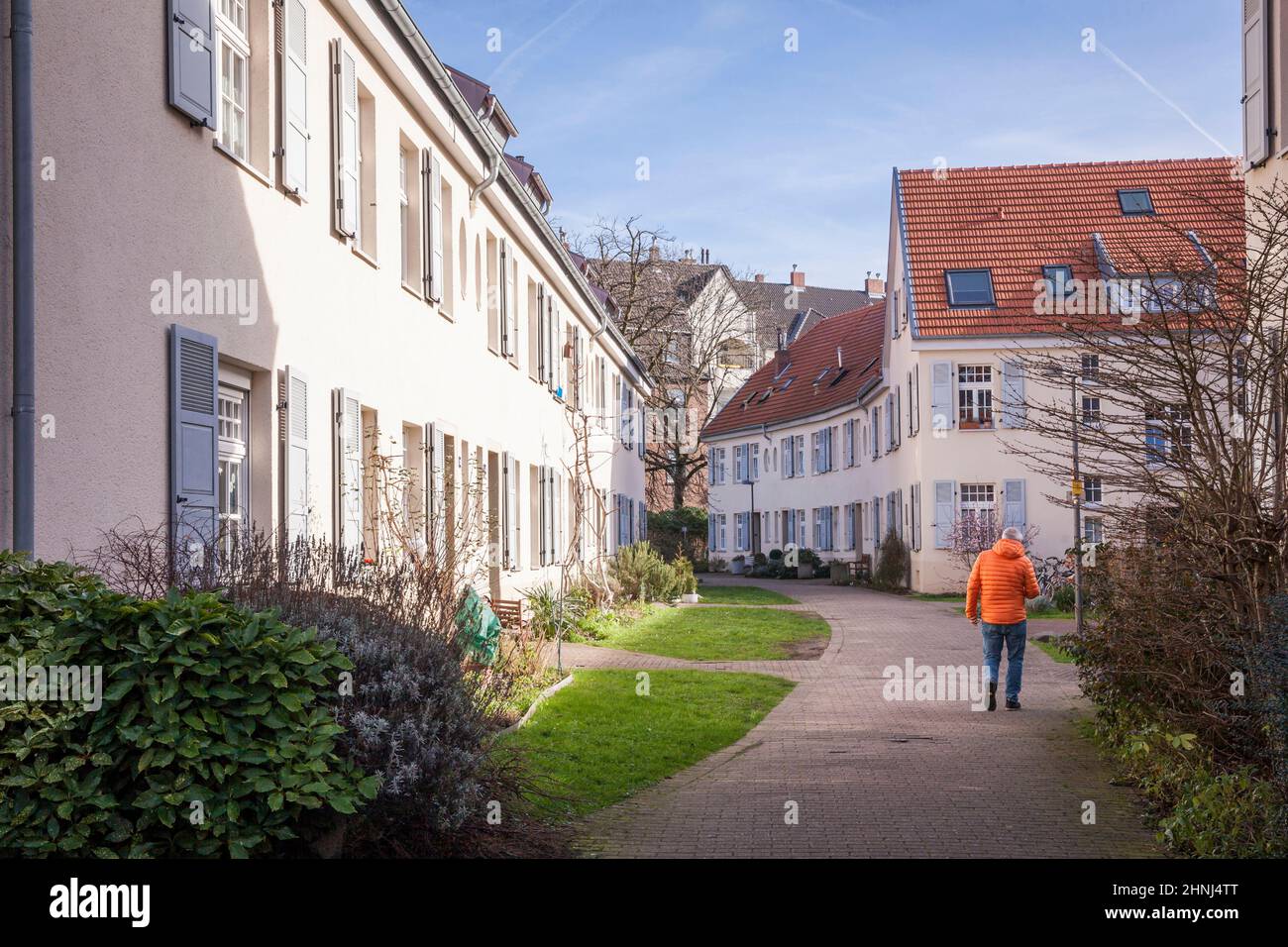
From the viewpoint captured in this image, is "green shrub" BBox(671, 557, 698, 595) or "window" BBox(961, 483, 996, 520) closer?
"green shrub" BBox(671, 557, 698, 595)

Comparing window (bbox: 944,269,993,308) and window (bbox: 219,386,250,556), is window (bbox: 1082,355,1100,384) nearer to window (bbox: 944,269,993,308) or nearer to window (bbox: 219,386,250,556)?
window (bbox: 219,386,250,556)

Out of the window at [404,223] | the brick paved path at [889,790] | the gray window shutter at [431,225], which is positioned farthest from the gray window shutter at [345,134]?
the brick paved path at [889,790]

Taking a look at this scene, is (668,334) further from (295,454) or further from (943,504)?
(295,454)

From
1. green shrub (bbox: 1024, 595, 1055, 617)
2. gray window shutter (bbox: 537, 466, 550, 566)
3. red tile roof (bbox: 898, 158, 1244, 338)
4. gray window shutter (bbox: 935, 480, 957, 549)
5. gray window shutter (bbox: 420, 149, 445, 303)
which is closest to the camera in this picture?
gray window shutter (bbox: 420, 149, 445, 303)

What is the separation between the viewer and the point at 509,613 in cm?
1889

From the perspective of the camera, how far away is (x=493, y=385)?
20.9 meters

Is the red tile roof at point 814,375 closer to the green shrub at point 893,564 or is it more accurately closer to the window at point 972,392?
the green shrub at point 893,564

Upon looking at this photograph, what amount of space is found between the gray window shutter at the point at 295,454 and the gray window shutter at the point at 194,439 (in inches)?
49.8

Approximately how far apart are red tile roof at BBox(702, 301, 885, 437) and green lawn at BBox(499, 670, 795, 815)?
30.2 metres

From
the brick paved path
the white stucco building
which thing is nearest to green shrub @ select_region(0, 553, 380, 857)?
the brick paved path

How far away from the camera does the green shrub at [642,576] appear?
29.0m

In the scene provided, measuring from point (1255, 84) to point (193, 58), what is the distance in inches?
354

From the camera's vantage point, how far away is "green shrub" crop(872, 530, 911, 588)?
3869cm
